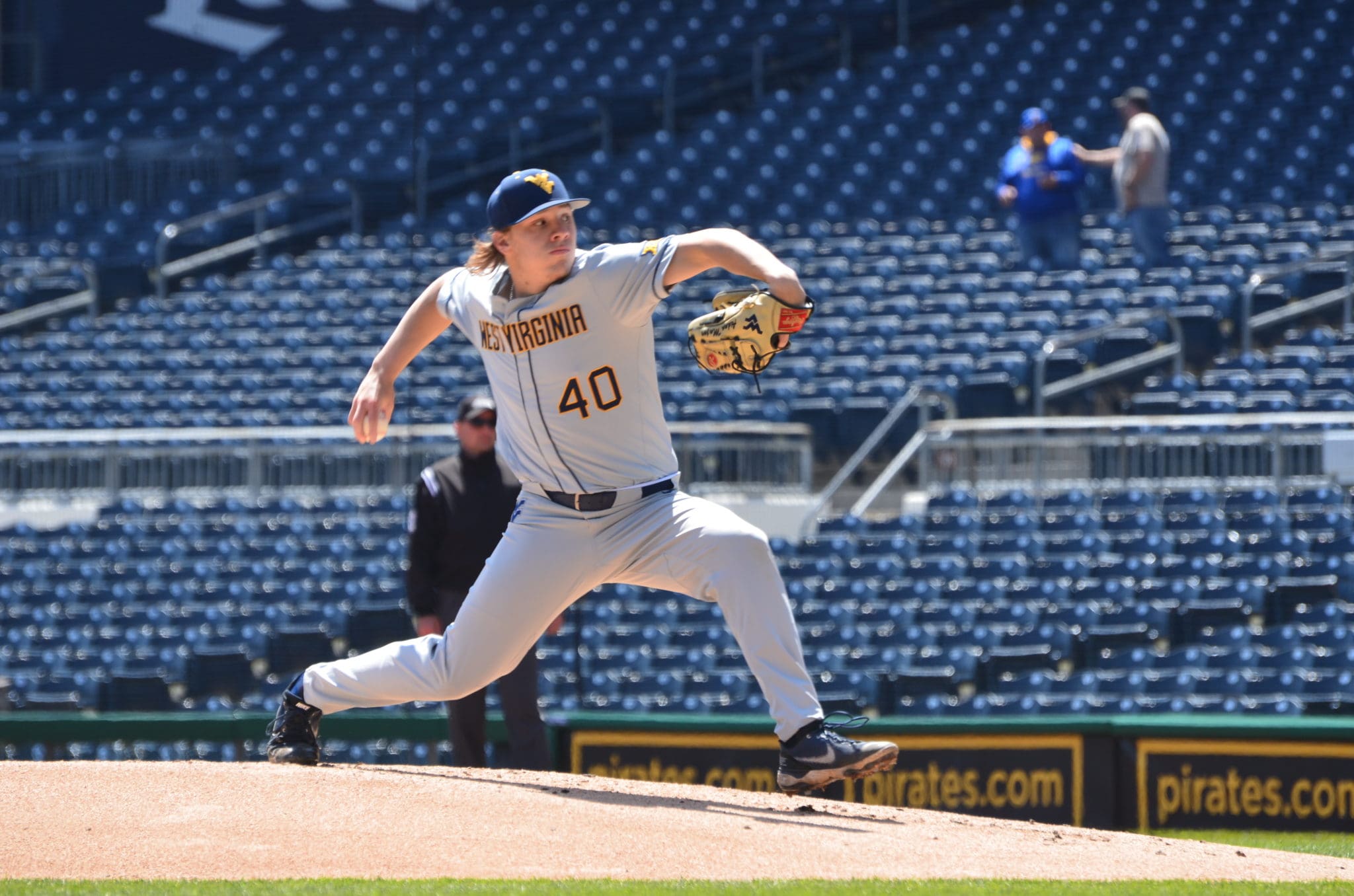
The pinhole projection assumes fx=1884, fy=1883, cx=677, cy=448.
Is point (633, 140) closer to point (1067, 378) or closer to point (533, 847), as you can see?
point (1067, 378)

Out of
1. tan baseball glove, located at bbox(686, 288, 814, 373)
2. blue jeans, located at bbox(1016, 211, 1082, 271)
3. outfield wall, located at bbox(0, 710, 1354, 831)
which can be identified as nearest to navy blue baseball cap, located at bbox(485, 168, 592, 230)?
tan baseball glove, located at bbox(686, 288, 814, 373)

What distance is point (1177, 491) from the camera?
37.6 ft

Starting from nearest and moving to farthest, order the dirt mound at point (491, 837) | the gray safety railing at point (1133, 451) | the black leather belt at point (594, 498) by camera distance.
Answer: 1. the dirt mound at point (491, 837)
2. the black leather belt at point (594, 498)
3. the gray safety railing at point (1133, 451)

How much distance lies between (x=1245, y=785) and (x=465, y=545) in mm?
3283

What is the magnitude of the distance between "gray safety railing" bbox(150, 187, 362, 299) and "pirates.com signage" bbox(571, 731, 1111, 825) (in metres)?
11.5

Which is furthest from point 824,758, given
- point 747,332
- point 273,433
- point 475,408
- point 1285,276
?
point 1285,276

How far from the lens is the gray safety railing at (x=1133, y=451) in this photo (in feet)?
36.6

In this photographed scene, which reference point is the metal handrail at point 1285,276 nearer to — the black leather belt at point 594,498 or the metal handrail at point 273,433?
the metal handrail at point 273,433

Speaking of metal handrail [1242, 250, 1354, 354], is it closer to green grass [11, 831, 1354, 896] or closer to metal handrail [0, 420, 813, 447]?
metal handrail [0, 420, 813, 447]

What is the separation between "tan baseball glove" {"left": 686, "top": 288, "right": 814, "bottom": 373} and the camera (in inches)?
184

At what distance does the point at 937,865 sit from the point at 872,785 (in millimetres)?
3548

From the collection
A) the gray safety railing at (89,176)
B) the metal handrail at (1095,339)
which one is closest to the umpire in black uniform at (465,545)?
the metal handrail at (1095,339)

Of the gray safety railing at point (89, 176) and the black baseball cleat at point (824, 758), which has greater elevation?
the gray safety railing at point (89, 176)

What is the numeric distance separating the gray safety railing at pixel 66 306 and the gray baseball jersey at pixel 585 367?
564 inches
